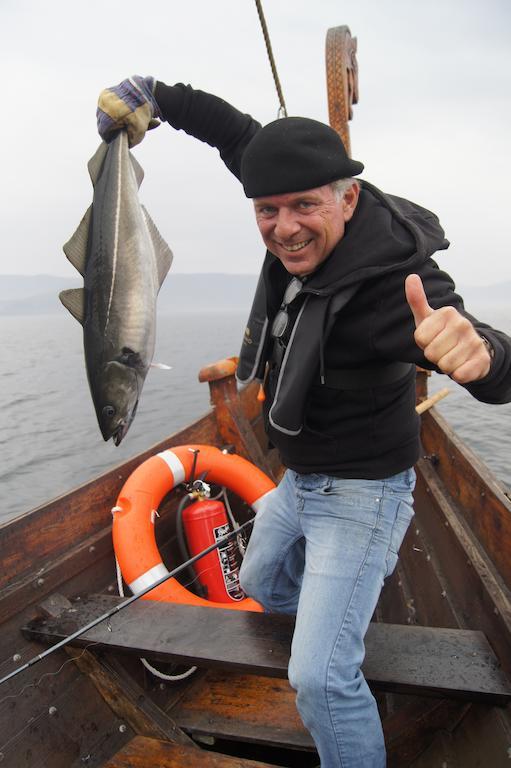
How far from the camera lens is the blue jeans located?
2.00 m

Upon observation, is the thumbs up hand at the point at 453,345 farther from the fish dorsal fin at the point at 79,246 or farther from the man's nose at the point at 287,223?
the fish dorsal fin at the point at 79,246

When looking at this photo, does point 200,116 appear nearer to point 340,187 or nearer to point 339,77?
point 340,187

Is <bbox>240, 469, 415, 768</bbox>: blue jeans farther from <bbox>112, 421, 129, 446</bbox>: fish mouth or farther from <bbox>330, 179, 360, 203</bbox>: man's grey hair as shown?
<bbox>330, 179, 360, 203</bbox>: man's grey hair

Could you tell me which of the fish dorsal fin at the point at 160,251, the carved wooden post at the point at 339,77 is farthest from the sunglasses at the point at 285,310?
the carved wooden post at the point at 339,77

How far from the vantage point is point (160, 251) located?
8.04 ft

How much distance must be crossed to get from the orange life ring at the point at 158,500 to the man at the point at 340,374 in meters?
1.12

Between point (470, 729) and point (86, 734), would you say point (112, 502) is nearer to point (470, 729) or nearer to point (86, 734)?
point (86, 734)

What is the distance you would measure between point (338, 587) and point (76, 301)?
1.65 meters

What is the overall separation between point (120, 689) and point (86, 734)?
251mm

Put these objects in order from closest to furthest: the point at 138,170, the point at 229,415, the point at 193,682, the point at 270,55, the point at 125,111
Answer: the point at 125,111
the point at 138,170
the point at 193,682
the point at 270,55
the point at 229,415

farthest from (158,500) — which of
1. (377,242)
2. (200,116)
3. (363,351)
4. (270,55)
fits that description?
(270,55)

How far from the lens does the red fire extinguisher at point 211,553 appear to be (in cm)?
368

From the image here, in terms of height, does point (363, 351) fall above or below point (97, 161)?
below

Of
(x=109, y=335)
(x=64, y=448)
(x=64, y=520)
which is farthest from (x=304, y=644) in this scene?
(x=64, y=448)
